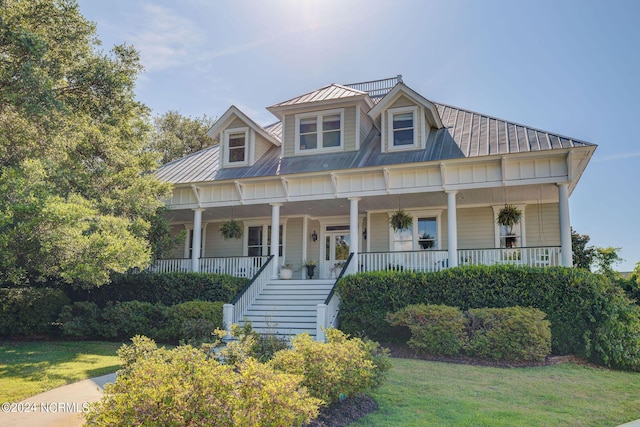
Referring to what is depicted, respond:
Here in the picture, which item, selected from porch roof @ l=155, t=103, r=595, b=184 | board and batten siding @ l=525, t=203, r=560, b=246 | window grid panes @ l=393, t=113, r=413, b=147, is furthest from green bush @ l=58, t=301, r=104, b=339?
board and batten siding @ l=525, t=203, r=560, b=246

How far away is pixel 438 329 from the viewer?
1056 cm

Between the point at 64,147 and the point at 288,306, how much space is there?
298 inches

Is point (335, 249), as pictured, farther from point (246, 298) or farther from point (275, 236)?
point (246, 298)

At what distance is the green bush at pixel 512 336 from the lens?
9.97 metres

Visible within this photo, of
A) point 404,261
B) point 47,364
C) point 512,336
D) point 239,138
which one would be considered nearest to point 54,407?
point 47,364

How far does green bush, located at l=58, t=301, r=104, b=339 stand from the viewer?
13898 mm

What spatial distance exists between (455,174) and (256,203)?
6.73 metres

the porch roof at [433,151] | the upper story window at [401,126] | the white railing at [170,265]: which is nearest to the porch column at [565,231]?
the porch roof at [433,151]

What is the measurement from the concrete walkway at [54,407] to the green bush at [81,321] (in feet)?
20.3

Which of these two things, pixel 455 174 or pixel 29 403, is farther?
pixel 455 174

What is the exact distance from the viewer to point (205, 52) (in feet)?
43.5

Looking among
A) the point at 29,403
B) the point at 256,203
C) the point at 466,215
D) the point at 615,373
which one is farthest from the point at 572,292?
the point at 29,403

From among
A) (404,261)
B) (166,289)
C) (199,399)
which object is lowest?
(199,399)

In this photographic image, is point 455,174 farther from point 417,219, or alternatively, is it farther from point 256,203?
point 256,203
